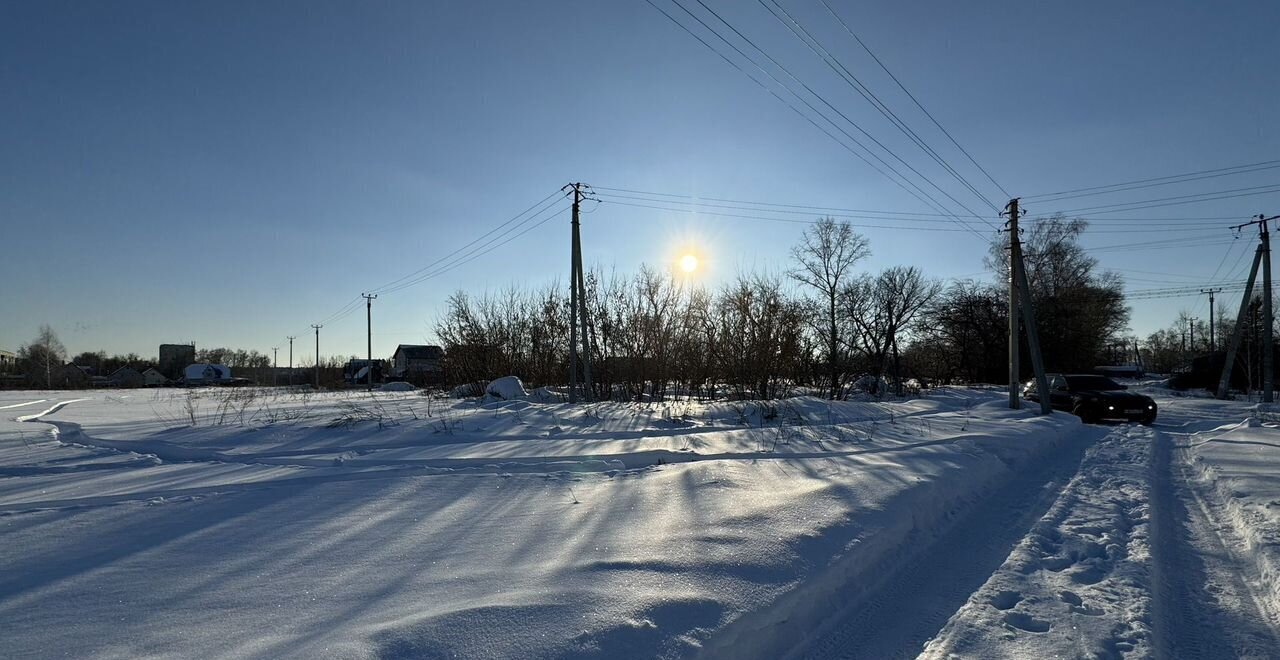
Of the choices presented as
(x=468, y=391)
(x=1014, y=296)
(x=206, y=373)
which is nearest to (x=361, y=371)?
(x=206, y=373)

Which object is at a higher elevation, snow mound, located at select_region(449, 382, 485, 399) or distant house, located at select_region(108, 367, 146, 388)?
distant house, located at select_region(108, 367, 146, 388)

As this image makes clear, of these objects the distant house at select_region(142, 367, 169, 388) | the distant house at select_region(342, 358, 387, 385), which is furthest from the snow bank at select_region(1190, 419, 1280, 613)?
the distant house at select_region(142, 367, 169, 388)

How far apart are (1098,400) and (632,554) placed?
19.3m

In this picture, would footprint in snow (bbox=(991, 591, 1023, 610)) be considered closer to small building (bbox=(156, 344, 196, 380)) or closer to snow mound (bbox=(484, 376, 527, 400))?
snow mound (bbox=(484, 376, 527, 400))

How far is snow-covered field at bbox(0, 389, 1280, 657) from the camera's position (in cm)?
305

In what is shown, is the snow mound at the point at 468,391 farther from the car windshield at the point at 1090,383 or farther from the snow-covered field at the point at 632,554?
the car windshield at the point at 1090,383

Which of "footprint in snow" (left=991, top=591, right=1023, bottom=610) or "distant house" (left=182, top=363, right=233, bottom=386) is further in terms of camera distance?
"distant house" (left=182, top=363, right=233, bottom=386)

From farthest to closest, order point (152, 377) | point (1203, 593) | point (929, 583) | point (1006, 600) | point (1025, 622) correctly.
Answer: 1. point (152, 377)
2. point (929, 583)
3. point (1203, 593)
4. point (1006, 600)
5. point (1025, 622)

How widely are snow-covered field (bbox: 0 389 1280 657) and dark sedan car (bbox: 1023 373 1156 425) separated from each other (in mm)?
9913

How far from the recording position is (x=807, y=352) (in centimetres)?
2492

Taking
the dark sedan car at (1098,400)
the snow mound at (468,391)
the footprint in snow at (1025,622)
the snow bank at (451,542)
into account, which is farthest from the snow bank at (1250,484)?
the snow mound at (468,391)

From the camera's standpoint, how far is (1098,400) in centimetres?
1833

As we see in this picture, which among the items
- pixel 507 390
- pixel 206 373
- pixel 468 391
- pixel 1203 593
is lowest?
pixel 1203 593

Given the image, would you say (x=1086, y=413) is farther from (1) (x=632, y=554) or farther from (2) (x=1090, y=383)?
(1) (x=632, y=554)
